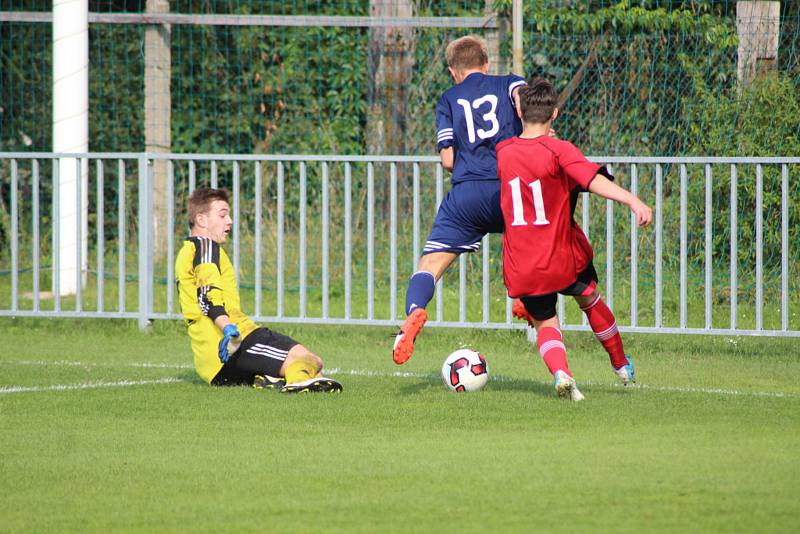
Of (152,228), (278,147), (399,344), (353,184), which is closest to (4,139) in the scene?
(278,147)

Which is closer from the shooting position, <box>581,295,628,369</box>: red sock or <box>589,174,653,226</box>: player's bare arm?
<box>589,174,653,226</box>: player's bare arm

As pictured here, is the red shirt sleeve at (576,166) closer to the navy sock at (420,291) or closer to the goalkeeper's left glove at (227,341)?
the navy sock at (420,291)

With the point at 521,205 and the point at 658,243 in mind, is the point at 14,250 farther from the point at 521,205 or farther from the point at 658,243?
the point at 521,205

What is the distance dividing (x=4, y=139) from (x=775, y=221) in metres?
10.4

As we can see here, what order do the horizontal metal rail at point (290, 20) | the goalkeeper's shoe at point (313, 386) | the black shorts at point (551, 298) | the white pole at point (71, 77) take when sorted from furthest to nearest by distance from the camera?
the white pole at point (71, 77) → the horizontal metal rail at point (290, 20) → the goalkeeper's shoe at point (313, 386) → the black shorts at point (551, 298)

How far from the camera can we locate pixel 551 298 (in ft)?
23.3

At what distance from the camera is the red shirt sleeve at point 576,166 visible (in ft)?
21.9

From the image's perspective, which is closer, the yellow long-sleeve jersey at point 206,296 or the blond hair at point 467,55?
the yellow long-sleeve jersey at point 206,296

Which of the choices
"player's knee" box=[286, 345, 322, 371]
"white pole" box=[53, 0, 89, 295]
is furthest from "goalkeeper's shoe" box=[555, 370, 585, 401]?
"white pole" box=[53, 0, 89, 295]

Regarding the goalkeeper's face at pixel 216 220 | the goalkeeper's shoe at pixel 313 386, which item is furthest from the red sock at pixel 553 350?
the goalkeeper's face at pixel 216 220

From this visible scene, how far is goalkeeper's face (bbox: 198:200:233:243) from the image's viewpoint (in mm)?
7723

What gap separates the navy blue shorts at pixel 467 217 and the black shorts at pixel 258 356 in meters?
0.95

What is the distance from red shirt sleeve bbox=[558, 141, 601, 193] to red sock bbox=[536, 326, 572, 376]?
80cm

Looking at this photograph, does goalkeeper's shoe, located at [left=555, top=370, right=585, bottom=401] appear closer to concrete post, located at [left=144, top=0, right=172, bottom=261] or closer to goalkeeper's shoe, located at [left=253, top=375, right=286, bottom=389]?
goalkeeper's shoe, located at [left=253, top=375, right=286, bottom=389]
